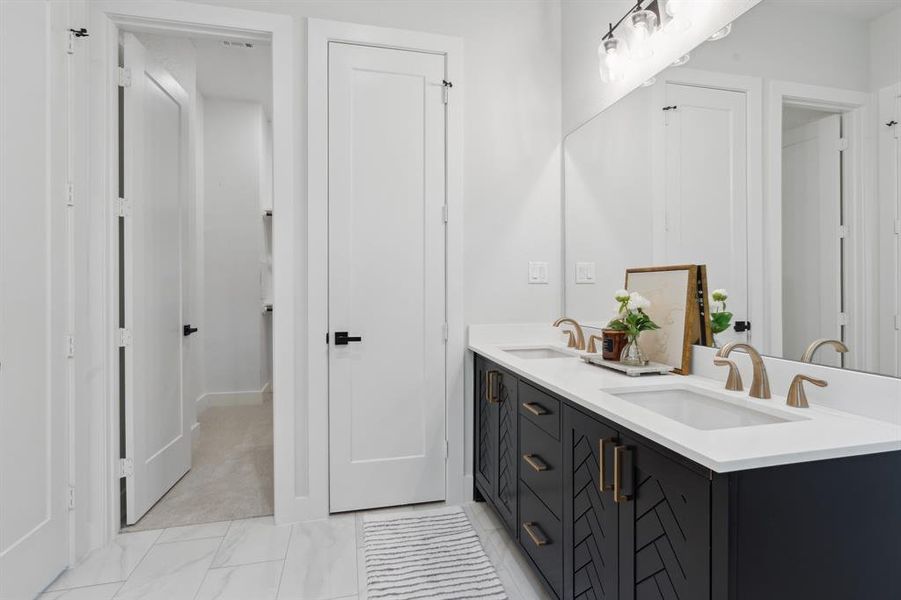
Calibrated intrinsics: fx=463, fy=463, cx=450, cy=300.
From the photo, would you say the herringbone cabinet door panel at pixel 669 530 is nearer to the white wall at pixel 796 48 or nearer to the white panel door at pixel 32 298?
the white wall at pixel 796 48

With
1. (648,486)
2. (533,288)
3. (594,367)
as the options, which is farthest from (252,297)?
(648,486)

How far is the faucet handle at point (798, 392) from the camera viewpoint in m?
1.20

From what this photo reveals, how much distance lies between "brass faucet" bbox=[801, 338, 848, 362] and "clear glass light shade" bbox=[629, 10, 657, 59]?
51.9 inches

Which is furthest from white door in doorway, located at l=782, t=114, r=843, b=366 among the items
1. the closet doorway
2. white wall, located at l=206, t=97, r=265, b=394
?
white wall, located at l=206, t=97, r=265, b=394

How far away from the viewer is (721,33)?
155 cm

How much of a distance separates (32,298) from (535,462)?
193cm

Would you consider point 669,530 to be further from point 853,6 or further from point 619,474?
point 853,6

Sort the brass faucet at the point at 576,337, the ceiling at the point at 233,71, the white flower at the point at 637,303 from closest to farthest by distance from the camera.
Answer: the white flower at the point at 637,303
the brass faucet at the point at 576,337
the ceiling at the point at 233,71

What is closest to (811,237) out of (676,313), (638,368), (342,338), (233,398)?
(676,313)

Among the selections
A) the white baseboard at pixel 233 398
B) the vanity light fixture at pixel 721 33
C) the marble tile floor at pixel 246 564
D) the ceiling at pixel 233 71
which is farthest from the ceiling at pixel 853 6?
the white baseboard at pixel 233 398

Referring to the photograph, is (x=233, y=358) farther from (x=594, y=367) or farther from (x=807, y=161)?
(x=807, y=161)

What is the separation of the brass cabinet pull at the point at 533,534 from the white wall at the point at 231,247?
11.8ft

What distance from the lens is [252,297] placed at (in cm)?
466

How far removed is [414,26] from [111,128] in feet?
5.03
